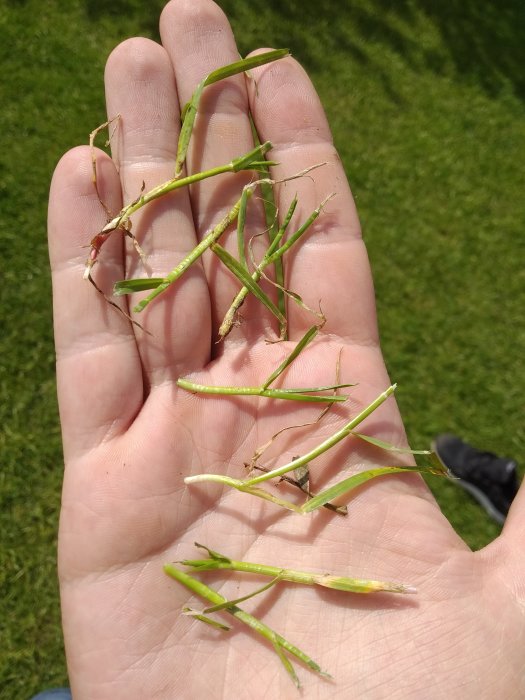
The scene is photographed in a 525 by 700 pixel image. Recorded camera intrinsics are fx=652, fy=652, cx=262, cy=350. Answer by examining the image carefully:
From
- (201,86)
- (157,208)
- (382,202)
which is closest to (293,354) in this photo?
(157,208)

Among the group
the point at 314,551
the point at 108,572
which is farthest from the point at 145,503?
the point at 314,551

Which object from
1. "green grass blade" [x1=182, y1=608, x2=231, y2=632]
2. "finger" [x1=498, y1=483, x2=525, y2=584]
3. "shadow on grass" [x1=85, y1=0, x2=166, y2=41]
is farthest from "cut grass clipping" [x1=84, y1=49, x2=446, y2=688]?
"shadow on grass" [x1=85, y1=0, x2=166, y2=41]

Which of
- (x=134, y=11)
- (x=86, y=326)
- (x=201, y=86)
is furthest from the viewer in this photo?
(x=134, y=11)

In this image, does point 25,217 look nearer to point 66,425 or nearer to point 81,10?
point 81,10

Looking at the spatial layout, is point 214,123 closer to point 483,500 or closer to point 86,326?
point 86,326

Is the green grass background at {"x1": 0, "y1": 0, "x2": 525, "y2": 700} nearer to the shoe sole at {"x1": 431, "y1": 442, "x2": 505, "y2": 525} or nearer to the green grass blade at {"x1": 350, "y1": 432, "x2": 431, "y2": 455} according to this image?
the shoe sole at {"x1": 431, "y1": 442, "x2": 505, "y2": 525}
